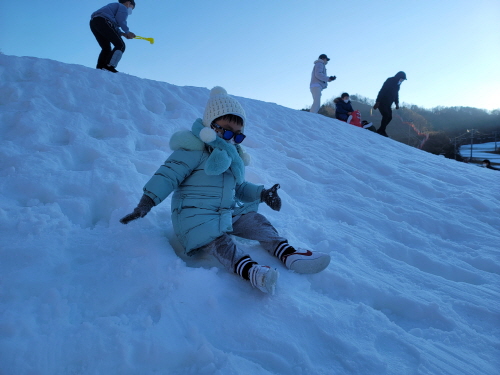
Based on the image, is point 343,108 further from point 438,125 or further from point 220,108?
point 438,125

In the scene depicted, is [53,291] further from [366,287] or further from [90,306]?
[366,287]

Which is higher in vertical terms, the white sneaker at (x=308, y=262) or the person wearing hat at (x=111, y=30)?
the person wearing hat at (x=111, y=30)

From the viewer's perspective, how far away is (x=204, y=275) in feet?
5.41

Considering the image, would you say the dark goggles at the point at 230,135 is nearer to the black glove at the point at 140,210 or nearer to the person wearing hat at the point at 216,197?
the person wearing hat at the point at 216,197

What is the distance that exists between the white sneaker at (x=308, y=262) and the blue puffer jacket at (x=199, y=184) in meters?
0.41

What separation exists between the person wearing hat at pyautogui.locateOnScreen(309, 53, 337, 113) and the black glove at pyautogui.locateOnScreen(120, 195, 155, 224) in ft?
23.6

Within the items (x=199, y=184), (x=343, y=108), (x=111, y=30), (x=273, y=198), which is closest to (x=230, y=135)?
(x=199, y=184)

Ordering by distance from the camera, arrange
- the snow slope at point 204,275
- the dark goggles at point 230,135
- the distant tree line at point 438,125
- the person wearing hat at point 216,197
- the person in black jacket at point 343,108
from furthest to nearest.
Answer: the distant tree line at point 438,125, the person in black jacket at point 343,108, the dark goggles at point 230,135, the person wearing hat at point 216,197, the snow slope at point 204,275

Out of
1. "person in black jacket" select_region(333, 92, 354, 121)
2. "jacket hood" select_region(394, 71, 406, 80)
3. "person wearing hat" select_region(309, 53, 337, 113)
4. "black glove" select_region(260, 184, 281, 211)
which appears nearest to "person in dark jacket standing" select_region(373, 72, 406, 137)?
"jacket hood" select_region(394, 71, 406, 80)

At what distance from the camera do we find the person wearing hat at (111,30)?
5.13 m

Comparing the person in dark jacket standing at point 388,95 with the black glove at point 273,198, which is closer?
the black glove at point 273,198

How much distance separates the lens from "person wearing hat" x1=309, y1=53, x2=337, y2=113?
8.09 meters

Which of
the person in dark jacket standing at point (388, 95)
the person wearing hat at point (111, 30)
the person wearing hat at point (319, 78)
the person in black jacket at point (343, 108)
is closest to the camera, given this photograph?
the person wearing hat at point (111, 30)

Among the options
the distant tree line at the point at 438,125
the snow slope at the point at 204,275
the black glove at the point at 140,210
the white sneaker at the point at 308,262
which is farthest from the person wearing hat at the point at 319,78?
the black glove at the point at 140,210
